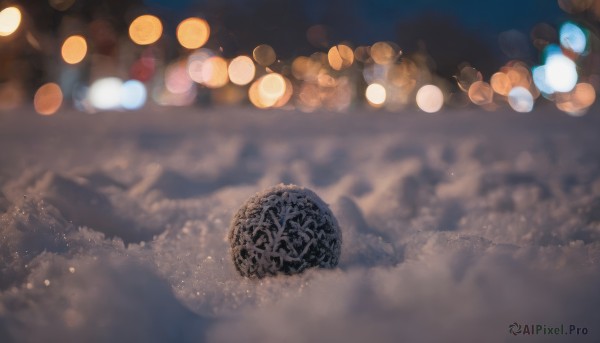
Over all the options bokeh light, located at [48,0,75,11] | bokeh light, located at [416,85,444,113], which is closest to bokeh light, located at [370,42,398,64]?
bokeh light, located at [416,85,444,113]

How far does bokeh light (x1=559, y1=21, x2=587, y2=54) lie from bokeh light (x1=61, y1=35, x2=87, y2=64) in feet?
54.0

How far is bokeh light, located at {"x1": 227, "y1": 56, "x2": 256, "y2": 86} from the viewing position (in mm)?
24312

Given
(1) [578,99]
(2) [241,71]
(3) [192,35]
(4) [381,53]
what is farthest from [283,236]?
(3) [192,35]

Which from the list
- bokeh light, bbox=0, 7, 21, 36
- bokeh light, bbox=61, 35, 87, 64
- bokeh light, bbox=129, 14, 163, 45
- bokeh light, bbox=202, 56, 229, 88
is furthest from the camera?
bokeh light, bbox=202, 56, 229, 88

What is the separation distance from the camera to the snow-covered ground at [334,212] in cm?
194

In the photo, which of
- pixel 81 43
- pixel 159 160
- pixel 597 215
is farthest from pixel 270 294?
pixel 81 43

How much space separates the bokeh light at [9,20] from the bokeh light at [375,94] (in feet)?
56.1

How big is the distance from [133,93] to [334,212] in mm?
32811

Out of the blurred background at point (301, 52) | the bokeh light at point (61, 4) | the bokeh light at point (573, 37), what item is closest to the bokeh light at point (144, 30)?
the blurred background at point (301, 52)

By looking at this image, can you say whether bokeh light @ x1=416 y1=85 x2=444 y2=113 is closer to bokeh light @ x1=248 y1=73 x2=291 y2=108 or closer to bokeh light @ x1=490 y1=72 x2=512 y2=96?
bokeh light @ x1=490 y1=72 x2=512 y2=96

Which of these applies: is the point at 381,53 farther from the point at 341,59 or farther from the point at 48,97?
the point at 48,97

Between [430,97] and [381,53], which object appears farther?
[430,97]

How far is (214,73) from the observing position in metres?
29.8

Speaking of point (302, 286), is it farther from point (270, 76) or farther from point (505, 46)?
point (270, 76)
